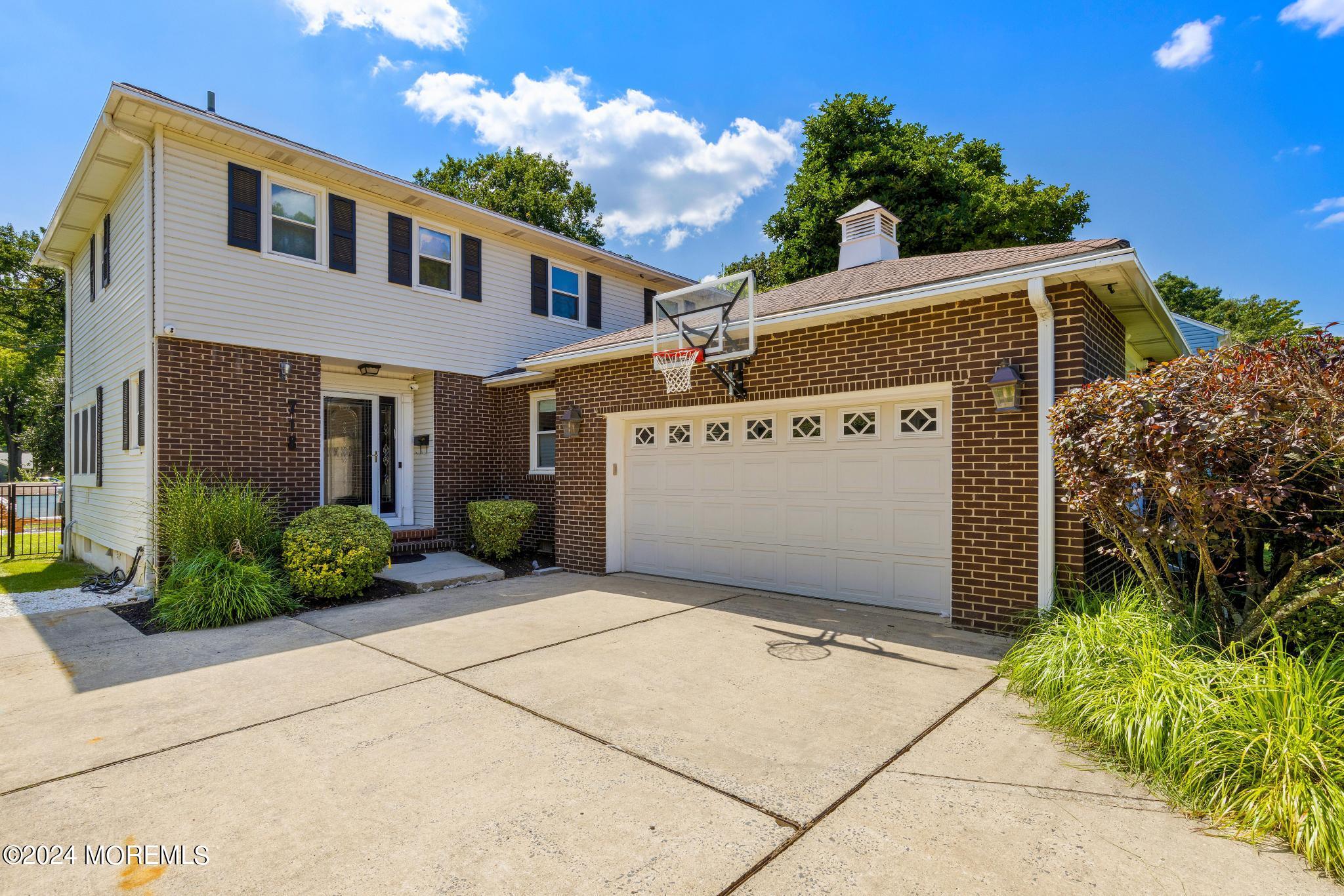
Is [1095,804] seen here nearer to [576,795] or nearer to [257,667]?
[576,795]

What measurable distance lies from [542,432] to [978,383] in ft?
22.7

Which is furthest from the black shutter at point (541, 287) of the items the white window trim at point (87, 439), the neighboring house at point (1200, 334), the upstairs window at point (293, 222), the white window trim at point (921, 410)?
the neighboring house at point (1200, 334)

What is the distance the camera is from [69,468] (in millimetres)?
11336

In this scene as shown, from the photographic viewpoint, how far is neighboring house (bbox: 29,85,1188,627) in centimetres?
553

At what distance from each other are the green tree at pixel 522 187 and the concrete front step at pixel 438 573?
17.2 meters

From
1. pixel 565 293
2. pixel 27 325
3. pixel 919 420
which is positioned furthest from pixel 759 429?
pixel 27 325

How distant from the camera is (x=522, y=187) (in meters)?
23.9

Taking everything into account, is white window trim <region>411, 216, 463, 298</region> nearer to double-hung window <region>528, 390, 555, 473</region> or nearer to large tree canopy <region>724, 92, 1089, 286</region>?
double-hung window <region>528, 390, 555, 473</region>

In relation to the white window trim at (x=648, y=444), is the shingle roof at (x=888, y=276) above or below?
above

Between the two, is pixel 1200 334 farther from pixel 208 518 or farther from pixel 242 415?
pixel 208 518

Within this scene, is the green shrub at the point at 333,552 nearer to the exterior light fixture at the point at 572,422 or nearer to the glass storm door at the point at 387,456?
the glass storm door at the point at 387,456

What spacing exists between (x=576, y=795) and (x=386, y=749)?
3.92 ft

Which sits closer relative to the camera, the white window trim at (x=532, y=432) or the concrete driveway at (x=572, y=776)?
the concrete driveway at (x=572, y=776)

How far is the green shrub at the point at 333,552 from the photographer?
6934 mm
